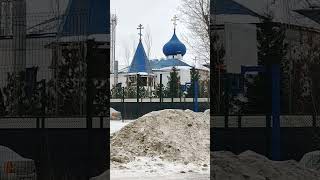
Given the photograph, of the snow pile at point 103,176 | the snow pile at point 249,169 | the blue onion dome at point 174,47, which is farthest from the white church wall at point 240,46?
the blue onion dome at point 174,47

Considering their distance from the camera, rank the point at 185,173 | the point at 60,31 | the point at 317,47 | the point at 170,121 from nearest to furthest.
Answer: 1. the point at 317,47
2. the point at 60,31
3. the point at 185,173
4. the point at 170,121

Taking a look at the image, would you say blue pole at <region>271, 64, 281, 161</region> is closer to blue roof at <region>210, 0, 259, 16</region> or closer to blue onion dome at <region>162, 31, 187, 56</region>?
blue roof at <region>210, 0, 259, 16</region>

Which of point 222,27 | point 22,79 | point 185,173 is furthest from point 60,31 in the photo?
point 185,173

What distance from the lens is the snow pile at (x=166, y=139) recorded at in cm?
1252

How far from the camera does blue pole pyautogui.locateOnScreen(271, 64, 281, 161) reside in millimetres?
5453

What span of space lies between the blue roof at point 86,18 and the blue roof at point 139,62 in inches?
1579

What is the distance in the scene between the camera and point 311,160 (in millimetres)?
5410

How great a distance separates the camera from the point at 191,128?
14.3m

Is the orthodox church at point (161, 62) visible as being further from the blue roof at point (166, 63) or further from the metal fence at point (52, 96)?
the metal fence at point (52, 96)

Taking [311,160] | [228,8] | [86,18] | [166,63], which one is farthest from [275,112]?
[166,63]

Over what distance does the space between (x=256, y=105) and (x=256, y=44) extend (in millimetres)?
777

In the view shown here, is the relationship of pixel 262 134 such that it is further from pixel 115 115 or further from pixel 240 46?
pixel 115 115

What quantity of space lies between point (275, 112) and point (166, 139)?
8.00 meters

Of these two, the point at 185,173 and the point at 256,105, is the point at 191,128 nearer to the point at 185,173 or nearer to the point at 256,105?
the point at 185,173
